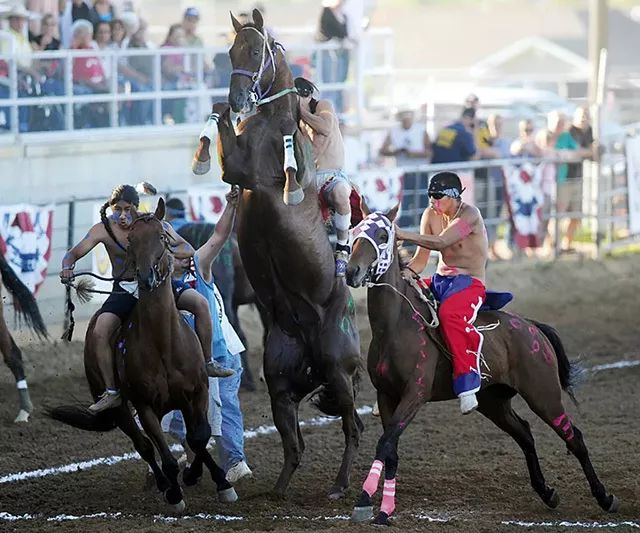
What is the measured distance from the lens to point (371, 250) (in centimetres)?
832

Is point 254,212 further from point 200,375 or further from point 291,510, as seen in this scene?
point 291,510

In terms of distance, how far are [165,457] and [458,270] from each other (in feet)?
7.37

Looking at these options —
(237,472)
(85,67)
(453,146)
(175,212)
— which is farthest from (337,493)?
(453,146)

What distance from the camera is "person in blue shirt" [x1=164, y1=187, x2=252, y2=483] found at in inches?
381

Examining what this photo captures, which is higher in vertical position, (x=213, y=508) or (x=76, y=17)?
(x=76, y=17)

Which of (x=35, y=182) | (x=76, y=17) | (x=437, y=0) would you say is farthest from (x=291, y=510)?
(x=437, y=0)

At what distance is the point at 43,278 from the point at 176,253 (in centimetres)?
563

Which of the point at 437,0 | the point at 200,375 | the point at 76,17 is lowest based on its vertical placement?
the point at 200,375

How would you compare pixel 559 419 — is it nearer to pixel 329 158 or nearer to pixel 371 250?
pixel 371 250

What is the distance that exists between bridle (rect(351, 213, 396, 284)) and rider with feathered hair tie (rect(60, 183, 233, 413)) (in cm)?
126

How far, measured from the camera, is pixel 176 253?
29.1ft

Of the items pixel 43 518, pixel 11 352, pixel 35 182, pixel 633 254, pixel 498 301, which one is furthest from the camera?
pixel 633 254

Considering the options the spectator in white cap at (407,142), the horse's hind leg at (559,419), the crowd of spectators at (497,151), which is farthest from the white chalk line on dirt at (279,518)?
the spectator in white cap at (407,142)

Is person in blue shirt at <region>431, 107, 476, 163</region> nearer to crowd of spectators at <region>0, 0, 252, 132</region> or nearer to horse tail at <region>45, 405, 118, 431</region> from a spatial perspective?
crowd of spectators at <region>0, 0, 252, 132</region>
